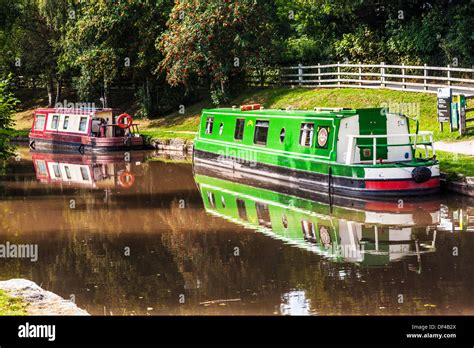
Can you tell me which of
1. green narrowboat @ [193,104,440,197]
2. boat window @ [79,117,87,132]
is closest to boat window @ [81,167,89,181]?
green narrowboat @ [193,104,440,197]

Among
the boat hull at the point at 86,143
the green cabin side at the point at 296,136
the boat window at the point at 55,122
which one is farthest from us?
the boat window at the point at 55,122

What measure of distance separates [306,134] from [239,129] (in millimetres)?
5146

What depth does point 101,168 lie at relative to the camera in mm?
31922

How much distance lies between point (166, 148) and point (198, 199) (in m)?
15.0

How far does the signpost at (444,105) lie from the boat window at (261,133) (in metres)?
5.63

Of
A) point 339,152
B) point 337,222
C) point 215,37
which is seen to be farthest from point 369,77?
point 337,222

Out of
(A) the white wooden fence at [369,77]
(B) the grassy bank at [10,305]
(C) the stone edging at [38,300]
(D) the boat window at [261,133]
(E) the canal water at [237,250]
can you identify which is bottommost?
(E) the canal water at [237,250]

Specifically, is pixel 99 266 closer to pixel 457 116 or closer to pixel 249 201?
pixel 249 201

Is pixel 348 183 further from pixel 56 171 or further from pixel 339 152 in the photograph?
pixel 56 171

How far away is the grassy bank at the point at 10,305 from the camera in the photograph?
10.3 m

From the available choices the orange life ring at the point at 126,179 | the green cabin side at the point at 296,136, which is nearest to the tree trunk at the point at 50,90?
the green cabin side at the point at 296,136

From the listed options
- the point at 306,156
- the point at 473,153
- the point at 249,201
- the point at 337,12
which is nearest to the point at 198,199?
the point at 249,201

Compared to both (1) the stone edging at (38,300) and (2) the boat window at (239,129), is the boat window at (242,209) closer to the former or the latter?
(2) the boat window at (239,129)

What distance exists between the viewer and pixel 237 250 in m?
16.3
